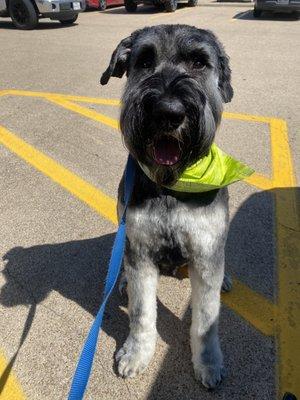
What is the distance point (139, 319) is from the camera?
2.81m

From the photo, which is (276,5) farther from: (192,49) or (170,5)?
(192,49)

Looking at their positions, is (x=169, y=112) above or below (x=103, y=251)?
above

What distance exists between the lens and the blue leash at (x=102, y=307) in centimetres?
188

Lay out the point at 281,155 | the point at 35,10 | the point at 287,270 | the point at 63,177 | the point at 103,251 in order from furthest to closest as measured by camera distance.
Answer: the point at 35,10 < the point at 281,155 < the point at 63,177 < the point at 103,251 < the point at 287,270

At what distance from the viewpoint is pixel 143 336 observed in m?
2.86

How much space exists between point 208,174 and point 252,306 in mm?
1319

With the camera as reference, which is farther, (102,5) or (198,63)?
(102,5)

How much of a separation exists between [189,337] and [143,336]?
43 centimetres

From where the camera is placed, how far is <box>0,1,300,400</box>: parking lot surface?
9.30 feet

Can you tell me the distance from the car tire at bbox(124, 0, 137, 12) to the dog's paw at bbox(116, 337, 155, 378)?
18.1m

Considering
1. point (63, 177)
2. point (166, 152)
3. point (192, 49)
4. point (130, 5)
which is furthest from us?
point (130, 5)

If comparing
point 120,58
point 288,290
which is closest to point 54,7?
point 120,58

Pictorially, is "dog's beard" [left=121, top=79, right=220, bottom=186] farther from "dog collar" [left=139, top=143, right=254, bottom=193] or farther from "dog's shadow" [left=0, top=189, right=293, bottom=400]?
"dog's shadow" [left=0, top=189, right=293, bottom=400]

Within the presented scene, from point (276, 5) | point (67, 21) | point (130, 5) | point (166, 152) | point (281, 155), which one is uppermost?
point (166, 152)
